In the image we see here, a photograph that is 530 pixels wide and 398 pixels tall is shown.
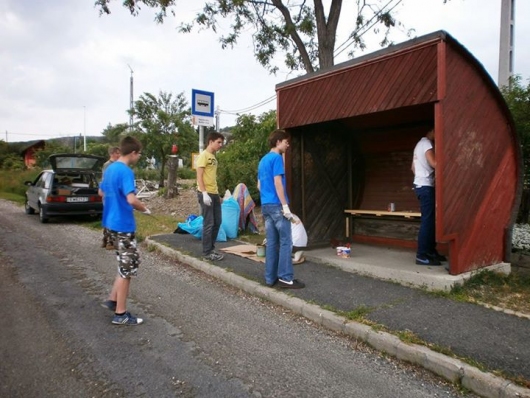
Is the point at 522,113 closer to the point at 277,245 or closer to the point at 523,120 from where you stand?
the point at 523,120

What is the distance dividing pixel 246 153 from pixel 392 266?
325 inches

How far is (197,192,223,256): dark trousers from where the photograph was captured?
6328mm

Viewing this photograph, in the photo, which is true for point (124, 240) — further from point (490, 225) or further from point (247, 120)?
point (247, 120)

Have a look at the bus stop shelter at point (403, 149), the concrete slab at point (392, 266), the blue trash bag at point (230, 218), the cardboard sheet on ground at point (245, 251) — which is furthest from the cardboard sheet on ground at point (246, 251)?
the blue trash bag at point (230, 218)

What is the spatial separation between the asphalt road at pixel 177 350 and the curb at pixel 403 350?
8 centimetres

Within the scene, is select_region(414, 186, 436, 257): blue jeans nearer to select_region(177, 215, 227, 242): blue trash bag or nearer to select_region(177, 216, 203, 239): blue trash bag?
select_region(177, 215, 227, 242): blue trash bag

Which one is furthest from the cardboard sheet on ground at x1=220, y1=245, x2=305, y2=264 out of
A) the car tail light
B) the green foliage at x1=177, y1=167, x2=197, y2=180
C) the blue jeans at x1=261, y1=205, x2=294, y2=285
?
the green foliage at x1=177, y1=167, x2=197, y2=180

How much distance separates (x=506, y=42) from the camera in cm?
907

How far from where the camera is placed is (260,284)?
5.08m

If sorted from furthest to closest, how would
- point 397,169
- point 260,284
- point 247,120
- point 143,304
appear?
1. point 247,120
2. point 397,169
3. point 260,284
4. point 143,304

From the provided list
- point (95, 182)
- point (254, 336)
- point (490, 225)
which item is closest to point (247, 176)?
point (95, 182)

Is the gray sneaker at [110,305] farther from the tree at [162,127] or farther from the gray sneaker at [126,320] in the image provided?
the tree at [162,127]

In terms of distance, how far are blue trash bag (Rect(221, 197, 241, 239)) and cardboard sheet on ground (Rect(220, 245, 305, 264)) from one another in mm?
1098

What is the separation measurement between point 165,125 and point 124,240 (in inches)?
634
